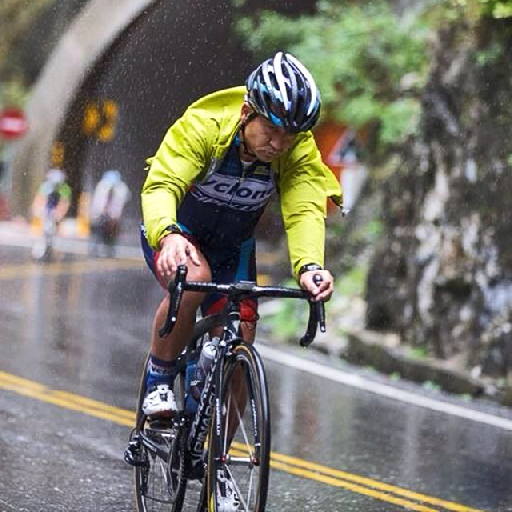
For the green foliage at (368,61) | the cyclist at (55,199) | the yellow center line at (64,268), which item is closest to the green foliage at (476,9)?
the green foliage at (368,61)

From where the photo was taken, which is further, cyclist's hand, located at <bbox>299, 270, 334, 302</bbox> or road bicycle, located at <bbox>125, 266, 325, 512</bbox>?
cyclist's hand, located at <bbox>299, 270, 334, 302</bbox>

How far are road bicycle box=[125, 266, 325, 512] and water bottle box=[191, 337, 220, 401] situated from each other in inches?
2.7

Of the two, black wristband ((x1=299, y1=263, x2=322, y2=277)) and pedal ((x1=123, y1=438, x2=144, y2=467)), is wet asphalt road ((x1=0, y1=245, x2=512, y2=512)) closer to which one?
pedal ((x1=123, y1=438, x2=144, y2=467))

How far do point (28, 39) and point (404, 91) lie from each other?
32.0m

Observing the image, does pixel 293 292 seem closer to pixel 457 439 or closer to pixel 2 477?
pixel 2 477

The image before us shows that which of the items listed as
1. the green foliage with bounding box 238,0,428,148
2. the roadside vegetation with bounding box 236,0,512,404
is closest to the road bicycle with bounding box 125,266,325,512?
the roadside vegetation with bounding box 236,0,512,404

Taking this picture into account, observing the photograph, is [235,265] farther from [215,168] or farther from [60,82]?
[60,82]

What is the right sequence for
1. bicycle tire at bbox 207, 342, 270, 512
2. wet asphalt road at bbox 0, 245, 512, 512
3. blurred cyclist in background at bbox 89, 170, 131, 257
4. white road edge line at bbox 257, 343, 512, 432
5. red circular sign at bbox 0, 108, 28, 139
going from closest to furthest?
bicycle tire at bbox 207, 342, 270, 512 < wet asphalt road at bbox 0, 245, 512, 512 < white road edge line at bbox 257, 343, 512, 432 < blurred cyclist in background at bbox 89, 170, 131, 257 < red circular sign at bbox 0, 108, 28, 139

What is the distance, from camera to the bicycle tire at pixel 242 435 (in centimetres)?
530

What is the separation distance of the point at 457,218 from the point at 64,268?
12.0m

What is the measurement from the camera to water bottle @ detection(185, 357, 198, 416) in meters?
6.07

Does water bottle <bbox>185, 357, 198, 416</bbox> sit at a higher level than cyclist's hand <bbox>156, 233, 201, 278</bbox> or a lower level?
lower

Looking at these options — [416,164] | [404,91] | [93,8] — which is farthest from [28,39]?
[416,164]

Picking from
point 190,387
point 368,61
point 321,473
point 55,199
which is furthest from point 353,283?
point 55,199
